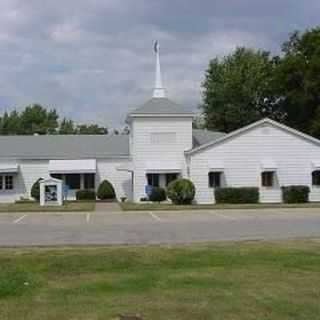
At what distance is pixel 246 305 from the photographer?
8.63 meters

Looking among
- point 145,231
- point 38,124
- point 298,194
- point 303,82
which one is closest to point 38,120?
point 38,124

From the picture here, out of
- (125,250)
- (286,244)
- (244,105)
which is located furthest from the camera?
(244,105)

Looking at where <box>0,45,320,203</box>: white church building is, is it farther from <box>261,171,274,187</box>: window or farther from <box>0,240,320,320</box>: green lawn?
<box>0,240,320,320</box>: green lawn

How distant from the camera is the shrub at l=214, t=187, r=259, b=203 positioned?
45.5 metres

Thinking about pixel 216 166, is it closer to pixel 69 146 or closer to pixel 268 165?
pixel 268 165

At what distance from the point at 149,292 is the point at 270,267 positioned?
315cm

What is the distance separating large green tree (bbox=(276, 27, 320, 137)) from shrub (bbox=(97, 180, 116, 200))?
67.0ft

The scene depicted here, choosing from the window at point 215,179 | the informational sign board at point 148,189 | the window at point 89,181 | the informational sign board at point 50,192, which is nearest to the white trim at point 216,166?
the window at point 215,179

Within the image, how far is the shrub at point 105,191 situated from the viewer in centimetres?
4938

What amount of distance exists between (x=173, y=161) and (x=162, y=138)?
5.58 ft

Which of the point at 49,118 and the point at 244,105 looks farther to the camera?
the point at 49,118

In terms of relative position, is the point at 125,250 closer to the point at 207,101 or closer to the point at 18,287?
the point at 18,287

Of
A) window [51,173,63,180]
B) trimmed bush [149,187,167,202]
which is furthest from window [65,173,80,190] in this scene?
trimmed bush [149,187,167,202]

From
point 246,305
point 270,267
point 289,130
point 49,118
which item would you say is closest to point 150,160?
point 289,130
